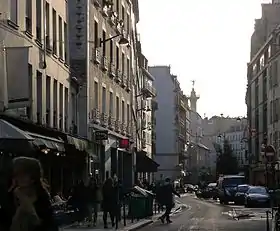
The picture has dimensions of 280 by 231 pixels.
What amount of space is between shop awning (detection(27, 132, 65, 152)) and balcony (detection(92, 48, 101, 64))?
13114 millimetres

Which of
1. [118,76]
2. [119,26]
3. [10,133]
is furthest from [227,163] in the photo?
[10,133]

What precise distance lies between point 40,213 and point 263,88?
3314 inches

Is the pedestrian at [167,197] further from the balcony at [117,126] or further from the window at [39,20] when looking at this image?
the balcony at [117,126]

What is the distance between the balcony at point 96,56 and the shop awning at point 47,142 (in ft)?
43.0

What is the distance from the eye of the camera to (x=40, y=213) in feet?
20.5

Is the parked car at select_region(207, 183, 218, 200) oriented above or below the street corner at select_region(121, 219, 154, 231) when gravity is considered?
below

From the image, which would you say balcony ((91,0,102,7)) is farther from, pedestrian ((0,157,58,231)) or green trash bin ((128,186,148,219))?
Result: pedestrian ((0,157,58,231))

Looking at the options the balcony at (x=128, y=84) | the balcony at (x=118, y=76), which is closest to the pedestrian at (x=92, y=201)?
the balcony at (x=118, y=76)

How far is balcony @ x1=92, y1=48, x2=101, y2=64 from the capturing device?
1586 inches

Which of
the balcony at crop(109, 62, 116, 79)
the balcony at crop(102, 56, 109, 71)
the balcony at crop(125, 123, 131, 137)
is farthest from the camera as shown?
the balcony at crop(125, 123, 131, 137)

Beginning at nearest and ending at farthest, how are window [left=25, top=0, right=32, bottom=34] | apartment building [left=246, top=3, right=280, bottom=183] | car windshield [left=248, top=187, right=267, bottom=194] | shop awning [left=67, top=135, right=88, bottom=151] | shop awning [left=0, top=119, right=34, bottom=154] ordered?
shop awning [left=0, top=119, right=34, bottom=154]
window [left=25, top=0, right=32, bottom=34]
shop awning [left=67, top=135, right=88, bottom=151]
car windshield [left=248, top=187, right=267, bottom=194]
apartment building [left=246, top=3, right=280, bottom=183]

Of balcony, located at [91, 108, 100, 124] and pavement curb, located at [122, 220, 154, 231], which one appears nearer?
pavement curb, located at [122, 220, 154, 231]

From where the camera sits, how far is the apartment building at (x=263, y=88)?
7925 cm

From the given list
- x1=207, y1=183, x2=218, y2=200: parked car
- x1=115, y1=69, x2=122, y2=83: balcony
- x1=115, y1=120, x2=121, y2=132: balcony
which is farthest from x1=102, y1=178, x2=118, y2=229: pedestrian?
x1=207, y1=183, x2=218, y2=200: parked car
